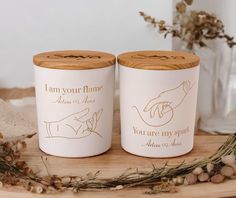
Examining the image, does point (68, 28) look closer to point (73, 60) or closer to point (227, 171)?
point (73, 60)

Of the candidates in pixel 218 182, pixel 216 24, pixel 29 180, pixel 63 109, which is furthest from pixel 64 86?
pixel 216 24

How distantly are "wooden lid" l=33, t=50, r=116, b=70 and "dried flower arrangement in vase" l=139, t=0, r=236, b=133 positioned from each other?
0.79ft

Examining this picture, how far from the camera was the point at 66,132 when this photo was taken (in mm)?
641

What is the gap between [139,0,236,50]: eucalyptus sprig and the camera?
34.9 inches

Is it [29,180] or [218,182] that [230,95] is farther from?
[29,180]

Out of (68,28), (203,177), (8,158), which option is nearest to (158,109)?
(203,177)

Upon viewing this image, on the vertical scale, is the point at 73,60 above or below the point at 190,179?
above

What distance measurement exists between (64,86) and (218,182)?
24cm

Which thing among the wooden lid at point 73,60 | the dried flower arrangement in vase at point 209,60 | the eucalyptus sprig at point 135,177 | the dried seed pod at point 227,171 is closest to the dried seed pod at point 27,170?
the eucalyptus sprig at point 135,177

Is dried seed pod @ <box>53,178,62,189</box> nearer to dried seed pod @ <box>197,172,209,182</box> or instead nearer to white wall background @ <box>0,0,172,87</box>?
dried seed pod @ <box>197,172,209,182</box>

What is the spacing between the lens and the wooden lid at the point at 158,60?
0.61 metres

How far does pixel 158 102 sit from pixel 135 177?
11cm

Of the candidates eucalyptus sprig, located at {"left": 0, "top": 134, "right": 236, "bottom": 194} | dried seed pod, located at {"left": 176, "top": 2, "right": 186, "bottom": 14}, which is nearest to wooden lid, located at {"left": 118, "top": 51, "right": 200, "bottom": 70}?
eucalyptus sprig, located at {"left": 0, "top": 134, "right": 236, "bottom": 194}

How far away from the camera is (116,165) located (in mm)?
643
